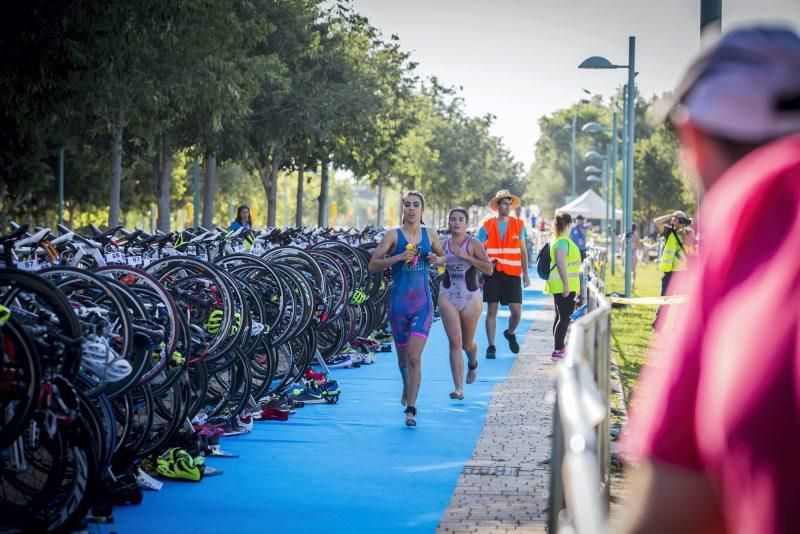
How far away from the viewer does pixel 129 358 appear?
266 inches

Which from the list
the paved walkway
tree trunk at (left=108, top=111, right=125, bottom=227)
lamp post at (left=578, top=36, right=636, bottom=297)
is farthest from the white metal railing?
lamp post at (left=578, top=36, right=636, bottom=297)

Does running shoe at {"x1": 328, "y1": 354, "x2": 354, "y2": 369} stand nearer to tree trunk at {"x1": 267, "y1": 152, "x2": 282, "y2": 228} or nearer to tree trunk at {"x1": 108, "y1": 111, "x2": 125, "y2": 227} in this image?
tree trunk at {"x1": 108, "y1": 111, "x2": 125, "y2": 227}

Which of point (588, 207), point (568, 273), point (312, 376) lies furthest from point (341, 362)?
point (588, 207)

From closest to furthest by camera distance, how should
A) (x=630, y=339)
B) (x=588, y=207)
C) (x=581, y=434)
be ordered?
1. (x=581, y=434)
2. (x=630, y=339)
3. (x=588, y=207)

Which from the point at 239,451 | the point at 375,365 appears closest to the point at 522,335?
the point at 375,365

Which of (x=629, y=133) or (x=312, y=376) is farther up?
(x=629, y=133)

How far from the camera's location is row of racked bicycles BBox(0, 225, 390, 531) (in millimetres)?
5656

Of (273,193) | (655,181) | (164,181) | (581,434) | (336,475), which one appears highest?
(655,181)

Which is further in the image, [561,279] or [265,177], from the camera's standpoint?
[265,177]

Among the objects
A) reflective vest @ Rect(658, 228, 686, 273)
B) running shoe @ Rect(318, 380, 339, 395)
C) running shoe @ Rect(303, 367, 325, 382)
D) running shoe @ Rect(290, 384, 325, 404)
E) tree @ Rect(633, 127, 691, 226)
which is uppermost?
tree @ Rect(633, 127, 691, 226)

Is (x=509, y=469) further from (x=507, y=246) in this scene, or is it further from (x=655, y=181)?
(x=655, y=181)

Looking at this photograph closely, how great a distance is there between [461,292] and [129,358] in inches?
203

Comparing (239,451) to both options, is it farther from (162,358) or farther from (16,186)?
(16,186)

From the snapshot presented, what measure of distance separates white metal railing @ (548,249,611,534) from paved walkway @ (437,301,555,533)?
96cm
